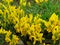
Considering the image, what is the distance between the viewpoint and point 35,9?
3.12 m

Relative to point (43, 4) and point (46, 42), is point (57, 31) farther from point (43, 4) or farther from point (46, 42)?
point (43, 4)

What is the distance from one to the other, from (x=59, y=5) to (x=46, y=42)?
0.64 meters

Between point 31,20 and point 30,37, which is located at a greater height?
point 31,20

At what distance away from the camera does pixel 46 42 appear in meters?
2.81

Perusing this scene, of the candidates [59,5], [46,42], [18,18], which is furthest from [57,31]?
[59,5]

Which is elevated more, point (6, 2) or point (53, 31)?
point (6, 2)

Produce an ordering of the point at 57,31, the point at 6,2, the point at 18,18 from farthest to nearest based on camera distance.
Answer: the point at 6,2
the point at 18,18
the point at 57,31

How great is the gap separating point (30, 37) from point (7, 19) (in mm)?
356

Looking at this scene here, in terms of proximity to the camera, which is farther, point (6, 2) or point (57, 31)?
point (6, 2)

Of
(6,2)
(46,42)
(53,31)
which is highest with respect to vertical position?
(6,2)

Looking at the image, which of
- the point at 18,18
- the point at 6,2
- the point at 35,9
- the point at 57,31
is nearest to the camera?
the point at 57,31

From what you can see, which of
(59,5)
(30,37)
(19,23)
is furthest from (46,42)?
(59,5)

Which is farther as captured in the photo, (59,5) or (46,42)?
(59,5)

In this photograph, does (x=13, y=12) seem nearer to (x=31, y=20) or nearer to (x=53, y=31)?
(x=31, y=20)
